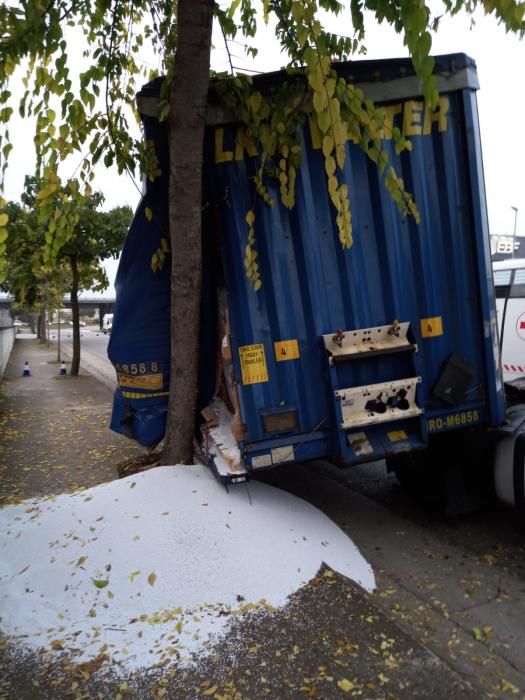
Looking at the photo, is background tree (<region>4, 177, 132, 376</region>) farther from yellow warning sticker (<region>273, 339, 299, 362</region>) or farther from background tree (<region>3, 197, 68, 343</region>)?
yellow warning sticker (<region>273, 339, 299, 362</region>)

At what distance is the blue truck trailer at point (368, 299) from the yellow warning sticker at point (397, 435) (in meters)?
0.02

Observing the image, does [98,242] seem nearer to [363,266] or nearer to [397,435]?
[363,266]

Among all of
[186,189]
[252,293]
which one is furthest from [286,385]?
[186,189]

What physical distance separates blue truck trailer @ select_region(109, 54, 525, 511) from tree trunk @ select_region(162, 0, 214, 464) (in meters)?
0.16

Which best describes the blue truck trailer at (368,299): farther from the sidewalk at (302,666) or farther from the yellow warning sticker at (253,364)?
the sidewalk at (302,666)

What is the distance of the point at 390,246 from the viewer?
395 cm

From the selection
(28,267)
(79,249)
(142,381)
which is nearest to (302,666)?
(142,381)

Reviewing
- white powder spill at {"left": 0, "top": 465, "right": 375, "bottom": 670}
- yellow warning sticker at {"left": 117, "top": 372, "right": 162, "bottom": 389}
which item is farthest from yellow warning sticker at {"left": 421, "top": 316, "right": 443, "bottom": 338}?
yellow warning sticker at {"left": 117, "top": 372, "right": 162, "bottom": 389}

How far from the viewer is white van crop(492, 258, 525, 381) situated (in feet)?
27.7

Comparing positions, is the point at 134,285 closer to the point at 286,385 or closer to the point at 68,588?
the point at 286,385

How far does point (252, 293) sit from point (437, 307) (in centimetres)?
138

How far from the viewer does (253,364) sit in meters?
3.79

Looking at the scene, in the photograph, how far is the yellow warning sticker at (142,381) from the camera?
484 centimetres

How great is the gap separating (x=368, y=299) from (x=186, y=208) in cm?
150
